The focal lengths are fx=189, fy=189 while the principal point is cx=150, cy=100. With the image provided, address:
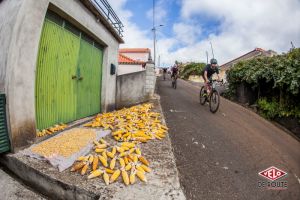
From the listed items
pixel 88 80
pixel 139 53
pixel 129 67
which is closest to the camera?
pixel 88 80

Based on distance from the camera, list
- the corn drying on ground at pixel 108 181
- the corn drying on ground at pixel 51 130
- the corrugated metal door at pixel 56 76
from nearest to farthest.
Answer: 1. the corn drying on ground at pixel 108 181
2. the corn drying on ground at pixel 51 130
3. the corrugated metal door at pixel 56 76

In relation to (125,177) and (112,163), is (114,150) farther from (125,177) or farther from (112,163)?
(125,177)

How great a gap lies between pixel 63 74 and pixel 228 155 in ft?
15.7

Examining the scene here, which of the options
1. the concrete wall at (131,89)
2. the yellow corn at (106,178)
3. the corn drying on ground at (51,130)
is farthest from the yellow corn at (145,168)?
the concrete wall at (131,89)

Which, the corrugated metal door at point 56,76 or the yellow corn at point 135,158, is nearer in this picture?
the yellow corn at point 135,158

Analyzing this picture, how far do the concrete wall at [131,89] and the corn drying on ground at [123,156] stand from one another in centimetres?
387

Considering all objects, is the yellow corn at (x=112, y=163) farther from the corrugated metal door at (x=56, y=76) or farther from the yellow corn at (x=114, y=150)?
the corrugated metal door at (x=56, y=76)

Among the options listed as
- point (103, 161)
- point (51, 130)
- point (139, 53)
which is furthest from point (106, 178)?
point (139, 53)

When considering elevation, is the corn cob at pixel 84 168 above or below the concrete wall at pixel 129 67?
below

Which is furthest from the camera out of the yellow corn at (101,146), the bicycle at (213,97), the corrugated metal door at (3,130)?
the bicycle at (213,97)

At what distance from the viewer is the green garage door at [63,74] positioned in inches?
181

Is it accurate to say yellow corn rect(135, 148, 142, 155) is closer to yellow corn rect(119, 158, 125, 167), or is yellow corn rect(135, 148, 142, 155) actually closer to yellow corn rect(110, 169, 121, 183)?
yellow corn rect(119, 158, 125, 167)

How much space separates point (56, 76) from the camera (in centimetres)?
505

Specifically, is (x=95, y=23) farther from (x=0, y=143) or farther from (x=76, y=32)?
(x=0, y=143)
